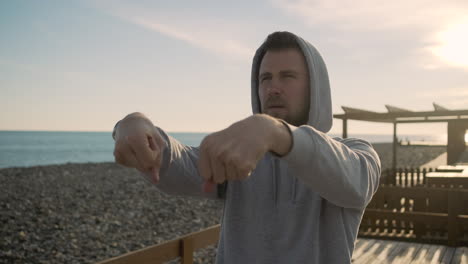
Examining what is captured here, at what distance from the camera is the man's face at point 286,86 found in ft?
6.23

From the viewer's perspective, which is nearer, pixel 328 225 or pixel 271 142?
pixel 271 142

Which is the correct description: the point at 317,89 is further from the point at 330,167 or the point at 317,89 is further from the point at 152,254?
the point at 152,254

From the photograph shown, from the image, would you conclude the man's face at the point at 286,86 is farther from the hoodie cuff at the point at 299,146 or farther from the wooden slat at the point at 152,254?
the wooden slat at the point at 152,254

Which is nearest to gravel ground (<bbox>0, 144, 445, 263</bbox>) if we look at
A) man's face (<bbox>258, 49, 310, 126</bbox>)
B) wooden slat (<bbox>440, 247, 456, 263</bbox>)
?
wooden slat (<bbox>440, 247, 456, 263</bbox>)

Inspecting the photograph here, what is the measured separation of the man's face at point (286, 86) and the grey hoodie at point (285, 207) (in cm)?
5

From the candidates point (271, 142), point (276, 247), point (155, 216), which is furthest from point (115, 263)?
point (155, 216)

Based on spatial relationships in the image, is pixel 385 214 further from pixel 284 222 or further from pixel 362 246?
pixel 284 222

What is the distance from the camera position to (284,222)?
1.74 m

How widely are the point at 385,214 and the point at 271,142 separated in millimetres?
8255

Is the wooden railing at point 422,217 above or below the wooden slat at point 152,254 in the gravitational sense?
below

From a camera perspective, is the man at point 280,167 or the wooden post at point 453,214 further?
the wooden post at point 453,214

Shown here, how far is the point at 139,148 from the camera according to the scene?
3.69ft

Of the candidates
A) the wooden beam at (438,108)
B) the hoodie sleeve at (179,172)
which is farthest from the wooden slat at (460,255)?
the wooden beam at (438,108)

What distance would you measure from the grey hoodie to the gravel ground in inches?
386
